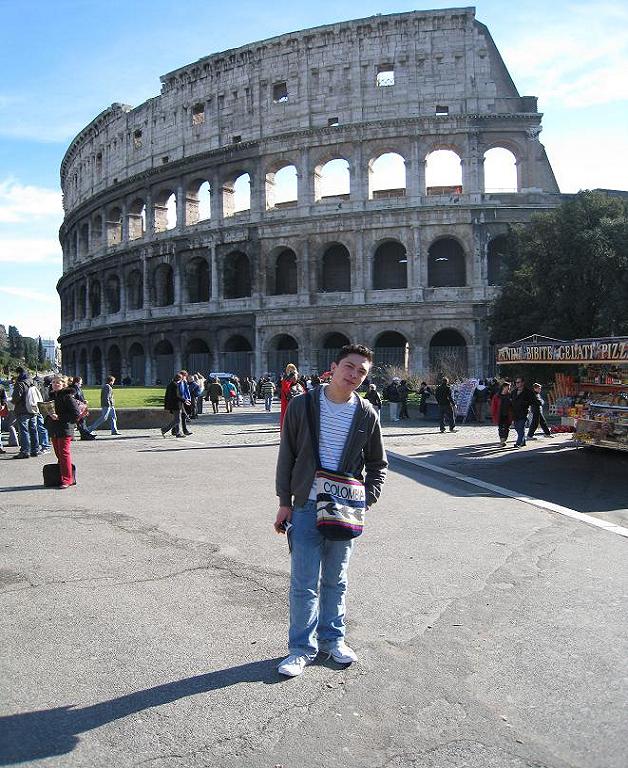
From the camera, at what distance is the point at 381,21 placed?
34.2 metres

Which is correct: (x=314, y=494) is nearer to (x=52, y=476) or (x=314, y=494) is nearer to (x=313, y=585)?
(x=313, y=585)

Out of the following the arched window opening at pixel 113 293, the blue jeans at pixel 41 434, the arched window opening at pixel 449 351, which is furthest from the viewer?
the arched window opening at pixel 113 293

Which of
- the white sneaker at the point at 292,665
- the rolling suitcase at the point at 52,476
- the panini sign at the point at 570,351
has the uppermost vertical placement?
the panini sign at the point at 570,351

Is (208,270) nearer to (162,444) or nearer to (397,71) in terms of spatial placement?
(397,71)

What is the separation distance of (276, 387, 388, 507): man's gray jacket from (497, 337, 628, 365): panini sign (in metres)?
8.32

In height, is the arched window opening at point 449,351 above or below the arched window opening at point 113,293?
below

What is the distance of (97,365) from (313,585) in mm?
45967

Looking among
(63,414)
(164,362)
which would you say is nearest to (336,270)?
(164,362)

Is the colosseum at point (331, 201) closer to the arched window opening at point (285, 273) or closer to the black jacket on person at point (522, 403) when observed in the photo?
the arched window opening at point (285, 273)

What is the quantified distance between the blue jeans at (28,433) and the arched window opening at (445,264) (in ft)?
82.9

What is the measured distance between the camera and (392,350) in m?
34.9

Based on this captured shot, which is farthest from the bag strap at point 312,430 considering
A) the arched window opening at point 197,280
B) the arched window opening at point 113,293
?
the arched window opening at point 113,293

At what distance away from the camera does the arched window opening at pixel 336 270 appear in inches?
1446

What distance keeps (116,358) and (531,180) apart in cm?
2720
